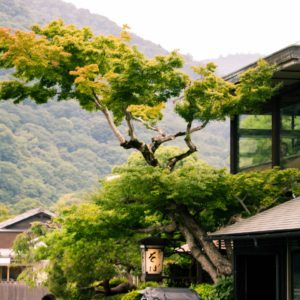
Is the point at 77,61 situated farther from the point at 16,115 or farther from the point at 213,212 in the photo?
the point at 16,115

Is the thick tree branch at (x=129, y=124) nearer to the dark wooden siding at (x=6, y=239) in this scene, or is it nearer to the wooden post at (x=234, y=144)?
the wooden post at (x=234, y=144)

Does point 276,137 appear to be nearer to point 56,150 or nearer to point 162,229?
point 162,229

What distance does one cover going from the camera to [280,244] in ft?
57.5

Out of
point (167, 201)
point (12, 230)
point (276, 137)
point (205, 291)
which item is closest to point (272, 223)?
point (205, 291)

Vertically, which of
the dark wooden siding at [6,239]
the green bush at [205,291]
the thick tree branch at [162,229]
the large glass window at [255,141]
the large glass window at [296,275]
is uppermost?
the large glass window at [255,141]

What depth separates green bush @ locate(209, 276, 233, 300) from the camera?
20.6 m

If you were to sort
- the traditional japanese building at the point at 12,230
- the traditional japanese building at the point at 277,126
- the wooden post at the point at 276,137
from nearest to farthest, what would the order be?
the traditional japanese building at the point at 277,126
the wooden post at the point at 276,137
the traditional japanese building at the point at 12,230

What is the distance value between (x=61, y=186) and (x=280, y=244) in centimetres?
11084

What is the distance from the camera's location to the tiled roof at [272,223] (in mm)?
15758

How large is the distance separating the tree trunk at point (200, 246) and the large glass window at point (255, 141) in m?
Answer: 3.12

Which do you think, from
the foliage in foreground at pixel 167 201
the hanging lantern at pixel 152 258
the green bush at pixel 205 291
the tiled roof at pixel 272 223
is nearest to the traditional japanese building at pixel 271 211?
the tiled roof at pixel 272 223

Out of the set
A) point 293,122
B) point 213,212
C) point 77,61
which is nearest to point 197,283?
point 213,212

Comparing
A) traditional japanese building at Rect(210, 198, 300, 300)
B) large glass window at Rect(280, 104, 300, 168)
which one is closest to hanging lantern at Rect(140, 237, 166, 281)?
Result: traditional japanese building at Rect(210, 198, 300, 300)

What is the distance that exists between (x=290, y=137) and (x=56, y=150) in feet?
382
